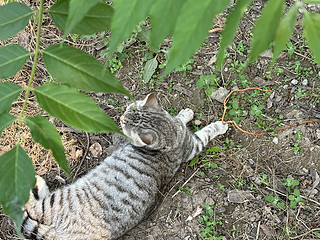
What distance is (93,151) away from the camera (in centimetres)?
394

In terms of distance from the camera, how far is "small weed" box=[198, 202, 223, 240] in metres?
3.39

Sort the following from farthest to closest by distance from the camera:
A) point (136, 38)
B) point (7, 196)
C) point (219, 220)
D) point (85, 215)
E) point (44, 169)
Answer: point (136, 38) < point (44, 169) < point (219, 220) < point (85, 215) < point (7, 196)

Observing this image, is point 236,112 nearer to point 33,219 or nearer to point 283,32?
point 33,219

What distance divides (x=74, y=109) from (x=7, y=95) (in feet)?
1.05

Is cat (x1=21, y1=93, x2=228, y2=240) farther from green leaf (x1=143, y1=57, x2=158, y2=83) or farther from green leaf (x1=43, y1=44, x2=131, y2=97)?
green leaf (x1=43, y1=44, x2=131, y2=97)

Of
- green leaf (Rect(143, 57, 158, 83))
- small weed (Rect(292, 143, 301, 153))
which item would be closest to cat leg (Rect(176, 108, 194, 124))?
green leaf (Rect(143, 57, 158, 83))

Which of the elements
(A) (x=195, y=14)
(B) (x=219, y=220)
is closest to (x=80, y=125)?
(A) (x=195, y=14)

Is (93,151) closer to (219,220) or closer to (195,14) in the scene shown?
(219,220)

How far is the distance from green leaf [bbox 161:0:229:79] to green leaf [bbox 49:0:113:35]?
0.69m

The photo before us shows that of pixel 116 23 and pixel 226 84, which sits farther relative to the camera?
pixel 226 84

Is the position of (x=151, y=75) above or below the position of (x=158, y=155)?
above

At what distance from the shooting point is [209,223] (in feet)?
11.2

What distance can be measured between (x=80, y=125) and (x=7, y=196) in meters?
0.38

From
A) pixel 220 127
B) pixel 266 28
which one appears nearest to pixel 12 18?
pixel 266 28
